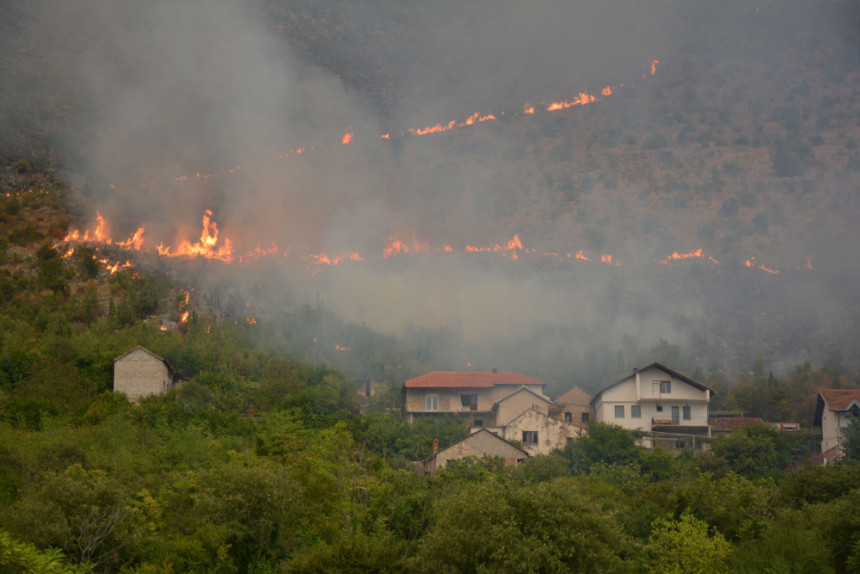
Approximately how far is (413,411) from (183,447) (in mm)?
19826

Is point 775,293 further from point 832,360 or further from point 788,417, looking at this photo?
point 788,417

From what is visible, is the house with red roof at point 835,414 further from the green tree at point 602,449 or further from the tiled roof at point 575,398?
the tiled roof at point 575,398

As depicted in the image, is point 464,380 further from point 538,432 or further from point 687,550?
point 687,550

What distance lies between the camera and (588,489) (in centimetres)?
4006

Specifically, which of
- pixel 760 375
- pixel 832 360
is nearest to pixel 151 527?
pixel 760 375

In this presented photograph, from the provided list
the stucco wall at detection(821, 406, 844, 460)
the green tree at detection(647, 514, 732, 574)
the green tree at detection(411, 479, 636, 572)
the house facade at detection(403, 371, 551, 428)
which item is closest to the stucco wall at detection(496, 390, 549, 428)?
the house facade at detection(403, 371, 551, 428)

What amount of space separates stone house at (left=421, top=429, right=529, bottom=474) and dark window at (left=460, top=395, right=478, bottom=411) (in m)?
9.26

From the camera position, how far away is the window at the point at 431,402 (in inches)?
2311

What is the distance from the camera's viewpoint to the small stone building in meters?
50.6

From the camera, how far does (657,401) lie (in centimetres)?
5612

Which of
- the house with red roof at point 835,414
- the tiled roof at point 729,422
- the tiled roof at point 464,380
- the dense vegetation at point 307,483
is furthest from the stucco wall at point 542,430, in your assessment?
the house with red roof at point 835,414

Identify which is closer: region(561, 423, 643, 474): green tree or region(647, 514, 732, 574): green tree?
region(647, 514, 732, 574): green tree

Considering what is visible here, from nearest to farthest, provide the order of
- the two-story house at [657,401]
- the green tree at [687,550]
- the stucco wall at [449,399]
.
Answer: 1. the green tree at [687,550]
2. the two-story house at [657,401]
3. the stucco wall at [449,399]

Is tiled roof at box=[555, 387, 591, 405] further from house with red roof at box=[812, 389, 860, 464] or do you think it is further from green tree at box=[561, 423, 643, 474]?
house with red roof at box=[812, 389, 860, 464]
